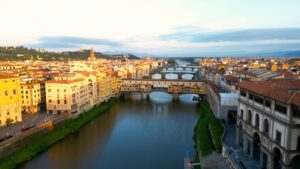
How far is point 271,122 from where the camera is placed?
30.2 ft

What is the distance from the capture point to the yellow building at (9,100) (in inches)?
680

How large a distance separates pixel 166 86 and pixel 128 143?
58.4 ft

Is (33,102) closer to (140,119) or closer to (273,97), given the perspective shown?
(140,119)

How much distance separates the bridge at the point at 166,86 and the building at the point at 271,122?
18023 millimetres

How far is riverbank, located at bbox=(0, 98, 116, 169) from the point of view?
1297cm

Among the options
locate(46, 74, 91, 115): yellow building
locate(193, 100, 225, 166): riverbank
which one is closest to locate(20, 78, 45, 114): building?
locate(46, 74, 91, 115): yellow building

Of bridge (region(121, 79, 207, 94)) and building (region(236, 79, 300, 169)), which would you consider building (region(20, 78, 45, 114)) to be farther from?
building (region(236, 79, 300, 169))

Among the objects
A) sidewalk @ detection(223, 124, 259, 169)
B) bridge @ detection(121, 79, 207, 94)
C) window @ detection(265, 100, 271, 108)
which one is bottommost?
sidewalk @ detection(223, 124, 259, 169)

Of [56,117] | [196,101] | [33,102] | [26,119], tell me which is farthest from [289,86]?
[196,101]

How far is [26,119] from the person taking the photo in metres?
19.0

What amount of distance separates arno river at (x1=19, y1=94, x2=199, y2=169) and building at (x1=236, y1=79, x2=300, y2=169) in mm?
3891

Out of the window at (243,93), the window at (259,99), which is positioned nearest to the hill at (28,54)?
the window at (243,93)

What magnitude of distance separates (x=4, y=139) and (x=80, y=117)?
7.07m

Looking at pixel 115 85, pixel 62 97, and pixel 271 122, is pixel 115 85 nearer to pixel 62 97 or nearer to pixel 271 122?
pixel 62 97
